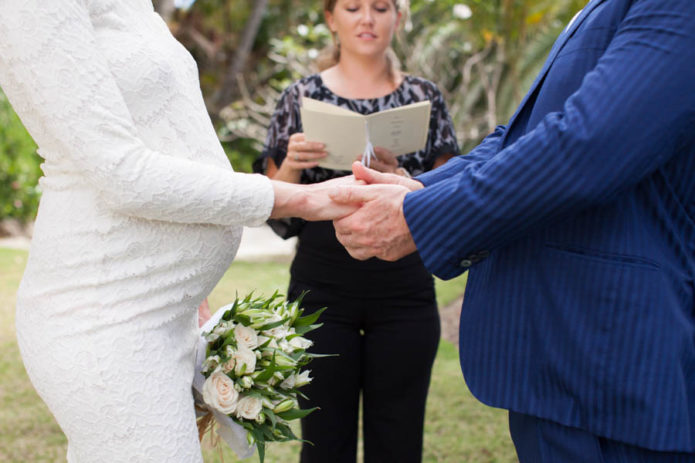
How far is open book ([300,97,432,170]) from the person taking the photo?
237 centimetres

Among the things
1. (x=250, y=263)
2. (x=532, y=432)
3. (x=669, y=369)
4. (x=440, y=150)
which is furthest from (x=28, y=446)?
(x=250, y=263)

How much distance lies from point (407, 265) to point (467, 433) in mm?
2078

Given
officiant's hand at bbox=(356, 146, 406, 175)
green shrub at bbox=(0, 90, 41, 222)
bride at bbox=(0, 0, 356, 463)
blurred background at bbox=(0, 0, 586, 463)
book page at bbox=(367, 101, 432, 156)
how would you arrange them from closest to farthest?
bride at bbox=(0, 0, 356, 463), book page at bbox=(367, 101, 432, 156), officiant's hand at bbox=(356, 146, 406, 175), blurred background at bbox=(0, 0, 586, 463), green shrub at bbox=(0, 90, 41, 222)

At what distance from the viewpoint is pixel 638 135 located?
48.3 inches

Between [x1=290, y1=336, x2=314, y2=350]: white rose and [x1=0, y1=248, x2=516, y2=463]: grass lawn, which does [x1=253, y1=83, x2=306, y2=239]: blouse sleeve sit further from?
[x1=0, y1=248, x2=516, y2=463]: grass lawn

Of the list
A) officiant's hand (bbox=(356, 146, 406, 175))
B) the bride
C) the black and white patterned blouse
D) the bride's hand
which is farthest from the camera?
the black and white patterned blouse

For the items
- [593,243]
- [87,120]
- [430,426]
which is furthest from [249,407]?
[430,426]

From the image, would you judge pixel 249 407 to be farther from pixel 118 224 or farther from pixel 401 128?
pixel 401 128

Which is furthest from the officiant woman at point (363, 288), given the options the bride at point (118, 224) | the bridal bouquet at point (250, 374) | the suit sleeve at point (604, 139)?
the suit sleeve at point (604, 139)

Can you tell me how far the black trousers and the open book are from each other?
0.53 m

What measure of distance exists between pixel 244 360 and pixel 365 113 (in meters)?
1.33

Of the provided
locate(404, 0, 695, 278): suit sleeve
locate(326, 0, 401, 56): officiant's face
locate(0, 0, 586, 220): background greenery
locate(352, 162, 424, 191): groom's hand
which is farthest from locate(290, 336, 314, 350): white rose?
locate(0, 0, 586, 220): background greenery

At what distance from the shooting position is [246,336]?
1733 mm

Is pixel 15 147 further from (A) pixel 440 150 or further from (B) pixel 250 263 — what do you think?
(A) pixel 440 150
